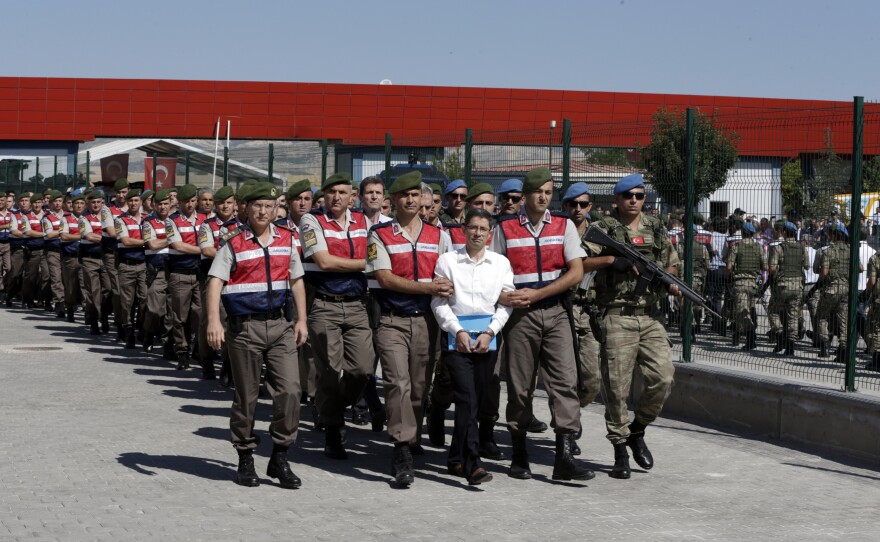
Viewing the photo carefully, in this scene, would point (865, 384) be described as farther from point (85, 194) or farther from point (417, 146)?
point (85, 194)

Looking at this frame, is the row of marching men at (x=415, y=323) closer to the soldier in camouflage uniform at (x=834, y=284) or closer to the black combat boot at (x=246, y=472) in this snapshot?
the black combat boot at (x=246, y=472)

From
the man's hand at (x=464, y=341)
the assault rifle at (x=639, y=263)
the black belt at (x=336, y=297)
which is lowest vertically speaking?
the man's hand at (x=464, y=341)

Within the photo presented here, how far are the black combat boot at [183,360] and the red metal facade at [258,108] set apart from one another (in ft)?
124

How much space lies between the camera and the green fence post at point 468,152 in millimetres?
15273

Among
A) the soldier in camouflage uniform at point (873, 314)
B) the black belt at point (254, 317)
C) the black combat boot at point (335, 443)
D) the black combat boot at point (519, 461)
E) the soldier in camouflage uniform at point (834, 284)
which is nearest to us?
the black belt at point (254, 317)

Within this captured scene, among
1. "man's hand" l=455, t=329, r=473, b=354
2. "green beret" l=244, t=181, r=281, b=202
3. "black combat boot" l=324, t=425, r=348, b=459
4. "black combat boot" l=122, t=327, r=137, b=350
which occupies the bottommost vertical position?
"black combat boot" l=324, t=425, r=348, b=459

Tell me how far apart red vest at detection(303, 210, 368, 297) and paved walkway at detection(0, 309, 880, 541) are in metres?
1.21

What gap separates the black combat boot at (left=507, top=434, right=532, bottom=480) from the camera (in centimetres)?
874

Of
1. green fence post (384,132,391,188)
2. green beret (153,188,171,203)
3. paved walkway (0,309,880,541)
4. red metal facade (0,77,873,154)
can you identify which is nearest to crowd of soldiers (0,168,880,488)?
paved walkway (0,309,880,541)

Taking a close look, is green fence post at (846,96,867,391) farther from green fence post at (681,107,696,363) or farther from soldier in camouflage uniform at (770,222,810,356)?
green fence post at (681,107,696,363)

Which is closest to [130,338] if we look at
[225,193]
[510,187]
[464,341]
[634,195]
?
[225,193]

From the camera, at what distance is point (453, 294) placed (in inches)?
334

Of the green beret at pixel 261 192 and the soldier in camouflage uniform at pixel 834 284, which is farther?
the soldier in camouflage uniform at pixel 834 284

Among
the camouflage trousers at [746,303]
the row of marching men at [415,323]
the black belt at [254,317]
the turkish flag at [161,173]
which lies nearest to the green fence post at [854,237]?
the camouflage trousers at [746,303]
